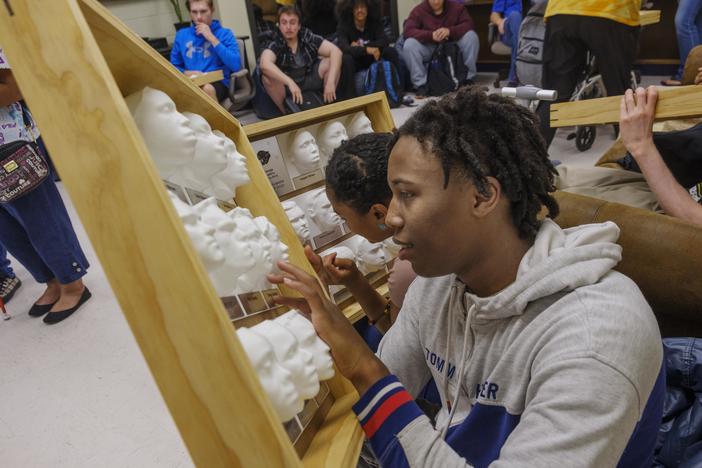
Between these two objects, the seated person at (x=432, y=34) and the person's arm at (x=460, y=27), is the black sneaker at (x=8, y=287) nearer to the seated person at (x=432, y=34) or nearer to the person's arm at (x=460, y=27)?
the seated person at (x=432, y=34)

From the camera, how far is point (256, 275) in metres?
0.82

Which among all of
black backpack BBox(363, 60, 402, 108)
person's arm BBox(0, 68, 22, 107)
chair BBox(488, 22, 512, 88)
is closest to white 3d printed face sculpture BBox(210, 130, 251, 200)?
person's arm BBox(0, 68, 22, 107)

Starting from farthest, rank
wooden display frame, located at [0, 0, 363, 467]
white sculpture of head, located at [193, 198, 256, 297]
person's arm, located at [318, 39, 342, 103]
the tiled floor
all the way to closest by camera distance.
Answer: person's arm, located at [318, 39, 342, 103] < the tiled floor < white sculpture of head, located at [193, 198, 256, 297] < wooden display frame, located at [0, 0, 363, 467]

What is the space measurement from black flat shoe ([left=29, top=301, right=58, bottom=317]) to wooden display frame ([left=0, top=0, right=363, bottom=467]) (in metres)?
2.48

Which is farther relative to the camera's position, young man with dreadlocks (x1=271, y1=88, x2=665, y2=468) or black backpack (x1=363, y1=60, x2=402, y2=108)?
black backpack (x1=363, y1=60, x2=402, y2=108)

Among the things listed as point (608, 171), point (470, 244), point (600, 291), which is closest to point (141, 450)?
point (470, 244)

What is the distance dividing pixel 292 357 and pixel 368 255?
0.88 meters

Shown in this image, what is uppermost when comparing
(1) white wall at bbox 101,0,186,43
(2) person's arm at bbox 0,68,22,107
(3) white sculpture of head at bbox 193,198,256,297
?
(1) white wall at bbox 101,0,186,43

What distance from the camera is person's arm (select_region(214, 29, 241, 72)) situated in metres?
4.73

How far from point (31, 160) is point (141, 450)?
1271mm

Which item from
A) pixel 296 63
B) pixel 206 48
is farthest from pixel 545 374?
pixel 206 48

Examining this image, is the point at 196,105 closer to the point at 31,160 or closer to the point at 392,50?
the point at 31,160

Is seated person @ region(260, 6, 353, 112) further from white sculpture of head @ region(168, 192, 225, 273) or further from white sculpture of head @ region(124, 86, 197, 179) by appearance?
white sculpture of head @ region(168, 192, 225, 273)

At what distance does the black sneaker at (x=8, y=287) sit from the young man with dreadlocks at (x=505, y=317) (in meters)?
2.59
